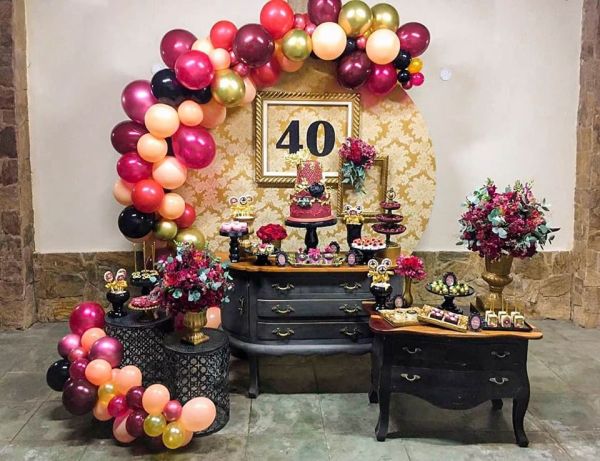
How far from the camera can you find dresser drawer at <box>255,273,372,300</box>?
3654mm

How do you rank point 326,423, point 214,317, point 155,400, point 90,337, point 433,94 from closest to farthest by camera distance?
point 155,400
point 326,423
point 90,337
point 214,317
point 433,94

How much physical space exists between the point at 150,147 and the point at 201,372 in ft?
5.79

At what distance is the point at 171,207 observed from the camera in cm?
437

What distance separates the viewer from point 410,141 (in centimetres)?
485

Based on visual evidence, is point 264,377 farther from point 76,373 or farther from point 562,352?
point 562,352

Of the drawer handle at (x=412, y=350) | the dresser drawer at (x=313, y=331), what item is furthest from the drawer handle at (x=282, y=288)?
the drawer handle at (x=412, y=350)

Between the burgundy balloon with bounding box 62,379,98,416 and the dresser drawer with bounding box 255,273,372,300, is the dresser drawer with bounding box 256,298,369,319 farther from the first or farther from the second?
the burgundy balloon with bounding box 62,379,98,416

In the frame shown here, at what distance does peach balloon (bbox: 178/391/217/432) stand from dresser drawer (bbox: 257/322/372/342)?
0.78m

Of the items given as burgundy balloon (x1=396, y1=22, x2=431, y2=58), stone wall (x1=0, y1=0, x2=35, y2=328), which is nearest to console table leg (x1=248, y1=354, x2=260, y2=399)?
stone wall (x1=0, y1=0, x2=35, y2=328)

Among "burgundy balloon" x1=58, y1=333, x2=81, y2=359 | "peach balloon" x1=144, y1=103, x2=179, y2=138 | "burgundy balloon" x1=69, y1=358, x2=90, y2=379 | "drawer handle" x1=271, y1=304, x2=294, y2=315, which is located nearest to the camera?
"burgundy balloon" x1=69, y1=358, x2=90, y2=379

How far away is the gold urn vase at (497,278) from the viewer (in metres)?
3.21

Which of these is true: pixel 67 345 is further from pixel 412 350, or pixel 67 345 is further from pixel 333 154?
pixel 333 154

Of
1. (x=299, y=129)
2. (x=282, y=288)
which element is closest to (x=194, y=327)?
(x=282, y=288)

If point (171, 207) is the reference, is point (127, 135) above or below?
above
